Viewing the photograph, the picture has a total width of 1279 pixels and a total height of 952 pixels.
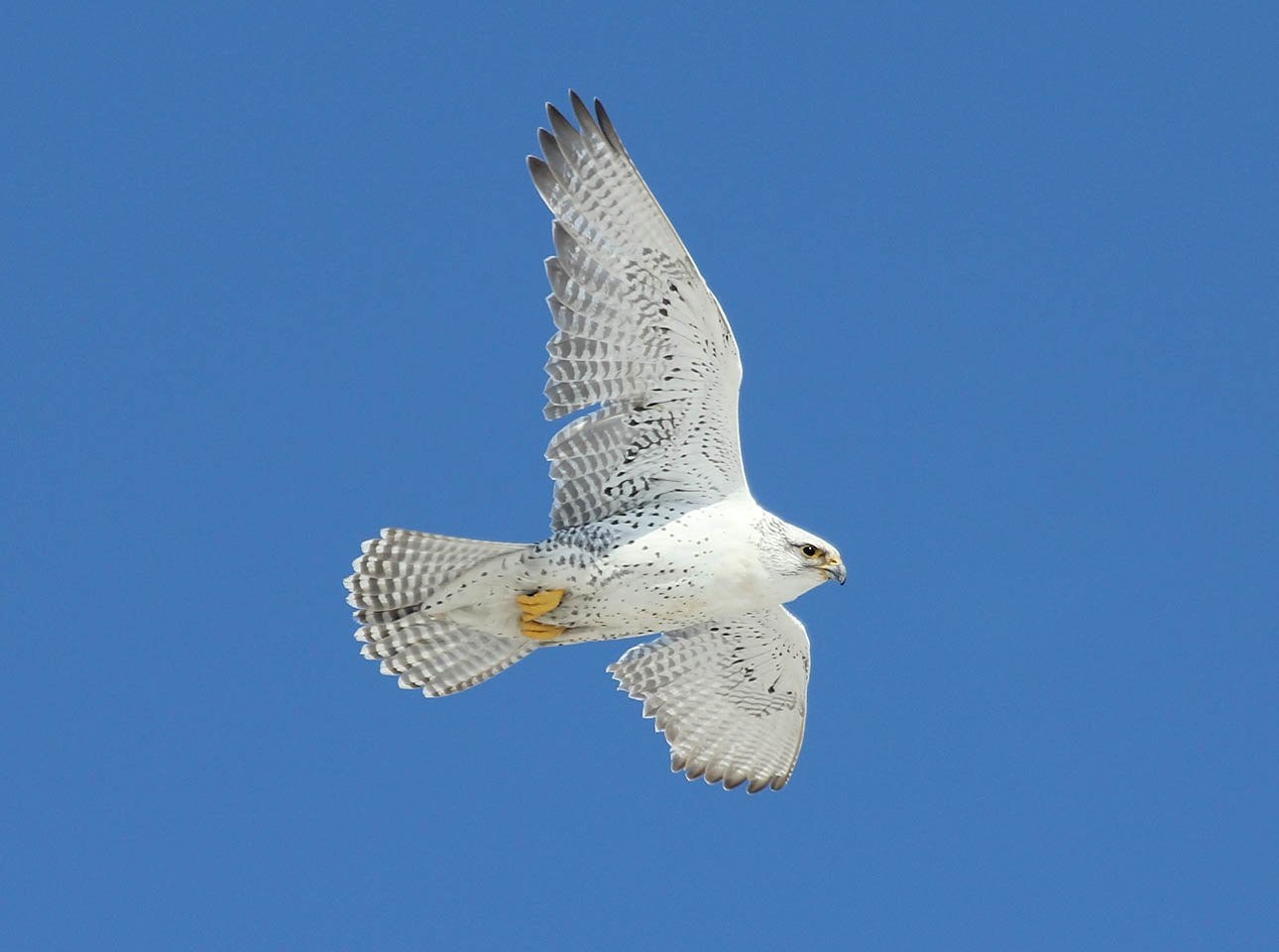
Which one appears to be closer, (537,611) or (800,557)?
(800,557)

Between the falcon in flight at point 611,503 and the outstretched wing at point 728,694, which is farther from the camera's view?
the outstretched wing at point 728,694

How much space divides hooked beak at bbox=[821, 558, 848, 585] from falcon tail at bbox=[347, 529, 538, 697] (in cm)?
197

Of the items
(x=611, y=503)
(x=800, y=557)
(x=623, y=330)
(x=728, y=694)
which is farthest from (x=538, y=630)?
(x=623, y=330)

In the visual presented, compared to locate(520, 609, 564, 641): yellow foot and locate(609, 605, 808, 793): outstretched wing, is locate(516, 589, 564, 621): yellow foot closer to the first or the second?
locate(520, 609, 564, 641): yellow foot

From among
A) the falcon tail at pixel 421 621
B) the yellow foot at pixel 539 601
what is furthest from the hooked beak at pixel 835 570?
the falcon tail at pixel 421 621

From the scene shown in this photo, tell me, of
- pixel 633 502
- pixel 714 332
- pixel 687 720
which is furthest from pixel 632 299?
pixel 687 720

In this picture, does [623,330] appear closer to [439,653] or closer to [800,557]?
[800,557]

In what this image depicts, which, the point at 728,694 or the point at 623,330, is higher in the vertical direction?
the point at 623,330

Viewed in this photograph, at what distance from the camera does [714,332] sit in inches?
495

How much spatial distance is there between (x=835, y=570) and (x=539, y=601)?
1.89 meters

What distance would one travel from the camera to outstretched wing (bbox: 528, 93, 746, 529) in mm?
12500

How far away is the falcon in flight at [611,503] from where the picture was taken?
1253cm

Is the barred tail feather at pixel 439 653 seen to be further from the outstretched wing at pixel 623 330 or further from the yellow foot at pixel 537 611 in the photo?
the outstretched wing at pixel 623 330

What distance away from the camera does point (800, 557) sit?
1288 centimetres
